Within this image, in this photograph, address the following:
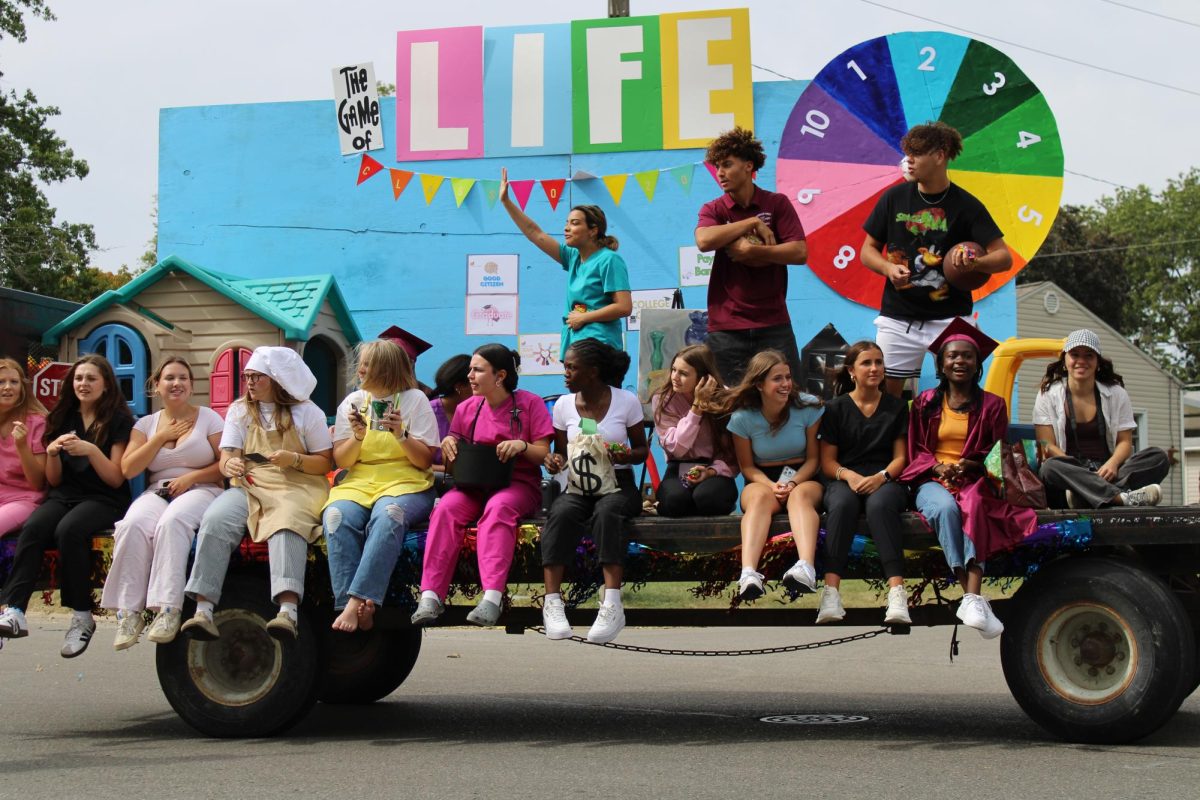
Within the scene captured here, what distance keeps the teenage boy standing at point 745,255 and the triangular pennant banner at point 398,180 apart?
707 cm

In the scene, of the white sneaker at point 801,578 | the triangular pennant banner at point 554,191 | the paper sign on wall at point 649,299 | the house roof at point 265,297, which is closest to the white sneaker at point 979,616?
the white sneaker at point 801,578

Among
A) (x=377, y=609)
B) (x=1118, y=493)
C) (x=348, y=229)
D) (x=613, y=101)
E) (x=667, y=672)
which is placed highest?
(x=613, y=101)

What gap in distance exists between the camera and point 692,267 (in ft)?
45.8

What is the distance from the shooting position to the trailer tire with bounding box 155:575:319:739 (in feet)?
22.3

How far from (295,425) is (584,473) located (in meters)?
1.62

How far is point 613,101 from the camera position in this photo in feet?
46.5

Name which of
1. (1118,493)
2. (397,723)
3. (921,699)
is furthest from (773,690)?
(1118,493)

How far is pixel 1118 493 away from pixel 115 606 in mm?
4869

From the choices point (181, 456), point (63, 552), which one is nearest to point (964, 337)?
point (181, 456)

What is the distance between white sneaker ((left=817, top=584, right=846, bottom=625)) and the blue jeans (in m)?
0.53

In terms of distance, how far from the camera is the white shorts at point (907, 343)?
7770 millimetres

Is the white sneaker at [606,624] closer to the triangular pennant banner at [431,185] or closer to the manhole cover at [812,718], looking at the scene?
the manhole cover at [812,718]

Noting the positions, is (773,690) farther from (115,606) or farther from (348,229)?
(348,229)

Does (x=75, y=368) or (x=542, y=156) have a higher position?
(x=542, y=156)
